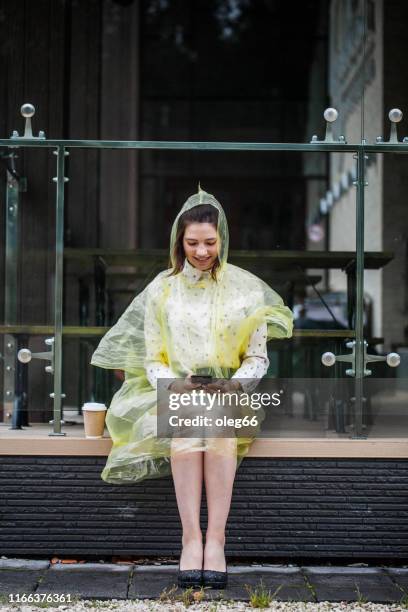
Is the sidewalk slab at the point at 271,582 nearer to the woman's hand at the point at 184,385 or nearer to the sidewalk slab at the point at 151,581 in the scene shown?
the sidewalk slab at the point at 151,581

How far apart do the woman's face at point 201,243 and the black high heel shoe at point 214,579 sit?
1040 mm

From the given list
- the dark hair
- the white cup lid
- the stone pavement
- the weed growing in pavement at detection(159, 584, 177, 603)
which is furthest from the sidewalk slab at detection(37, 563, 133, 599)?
the dark hair

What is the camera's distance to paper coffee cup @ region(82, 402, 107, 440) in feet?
10.6

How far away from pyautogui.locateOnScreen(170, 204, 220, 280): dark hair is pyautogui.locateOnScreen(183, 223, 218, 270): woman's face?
0.02 meters

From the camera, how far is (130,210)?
8.73 m

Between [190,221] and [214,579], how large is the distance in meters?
1.21

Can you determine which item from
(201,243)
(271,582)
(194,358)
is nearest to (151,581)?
(271,582)

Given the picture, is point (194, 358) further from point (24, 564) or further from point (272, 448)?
point (24, 564)

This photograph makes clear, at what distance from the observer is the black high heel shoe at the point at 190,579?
112 inches

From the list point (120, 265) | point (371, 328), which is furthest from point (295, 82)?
point (120, 265)

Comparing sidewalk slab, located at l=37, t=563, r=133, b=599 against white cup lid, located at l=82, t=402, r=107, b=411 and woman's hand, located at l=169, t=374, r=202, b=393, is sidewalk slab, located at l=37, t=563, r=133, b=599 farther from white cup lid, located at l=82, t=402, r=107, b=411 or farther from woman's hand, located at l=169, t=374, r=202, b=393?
woman's hand, located at l=169, t=374, r=202, b=393

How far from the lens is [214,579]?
2.84 metres

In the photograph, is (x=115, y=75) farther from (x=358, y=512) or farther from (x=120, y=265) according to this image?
(x=358, y=512)

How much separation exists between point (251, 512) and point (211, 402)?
0.48 metres
